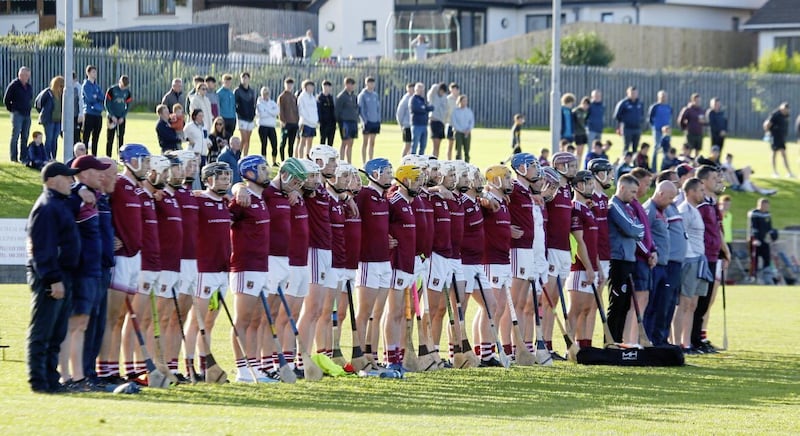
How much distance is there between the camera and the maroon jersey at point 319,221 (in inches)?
639

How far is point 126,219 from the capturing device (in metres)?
14.5

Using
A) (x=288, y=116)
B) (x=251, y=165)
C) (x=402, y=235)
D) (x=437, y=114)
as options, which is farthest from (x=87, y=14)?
(x=251, y=165)

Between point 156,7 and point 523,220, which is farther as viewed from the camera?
point 156,7

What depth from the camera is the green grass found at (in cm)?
1161

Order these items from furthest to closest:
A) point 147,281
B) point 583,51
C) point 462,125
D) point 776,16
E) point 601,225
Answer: point 776,16, point 583,51, point 462,125, point 601,225, point 147,281

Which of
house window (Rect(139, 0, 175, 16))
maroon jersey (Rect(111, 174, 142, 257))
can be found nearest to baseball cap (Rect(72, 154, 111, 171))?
maroon jersey (Rect(111, 174, 142, 257))

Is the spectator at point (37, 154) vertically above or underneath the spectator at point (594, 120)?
underneath

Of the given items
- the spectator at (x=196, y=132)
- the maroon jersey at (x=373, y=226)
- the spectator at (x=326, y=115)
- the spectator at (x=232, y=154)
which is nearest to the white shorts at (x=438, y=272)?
the maroon jersey at (x=373, y=226)

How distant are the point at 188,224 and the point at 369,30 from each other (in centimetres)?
5490

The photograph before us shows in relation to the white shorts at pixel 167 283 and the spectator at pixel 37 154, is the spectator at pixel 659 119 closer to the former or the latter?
the spectator at pixel 37 154

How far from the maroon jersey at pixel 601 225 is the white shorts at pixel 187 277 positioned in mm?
5947

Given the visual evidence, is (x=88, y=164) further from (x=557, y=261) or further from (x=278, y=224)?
(x=557, y=261)

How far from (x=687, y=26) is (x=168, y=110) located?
45864 mm

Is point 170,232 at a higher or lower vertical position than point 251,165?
lower
